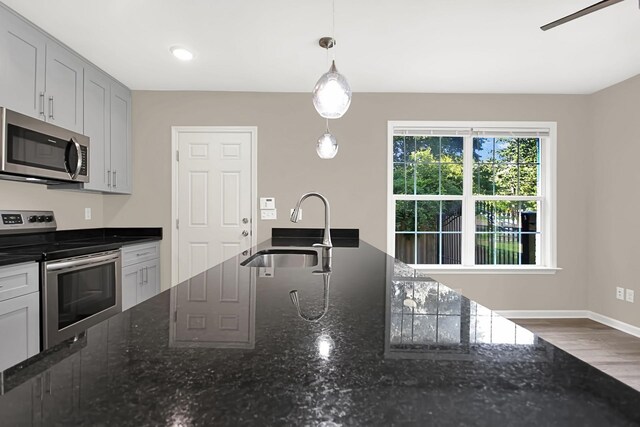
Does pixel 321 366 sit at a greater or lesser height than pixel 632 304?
greater

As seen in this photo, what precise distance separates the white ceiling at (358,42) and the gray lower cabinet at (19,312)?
169 centimetres

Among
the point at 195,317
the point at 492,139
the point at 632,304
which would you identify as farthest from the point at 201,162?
the point at 632,304

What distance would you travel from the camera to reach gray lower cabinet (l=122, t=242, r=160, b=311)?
3.30 meters

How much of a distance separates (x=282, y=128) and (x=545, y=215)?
10.0 ft

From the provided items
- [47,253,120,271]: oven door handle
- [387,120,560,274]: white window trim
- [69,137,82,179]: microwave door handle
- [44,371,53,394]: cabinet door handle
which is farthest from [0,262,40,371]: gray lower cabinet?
[387,120,560,274]: white window trim

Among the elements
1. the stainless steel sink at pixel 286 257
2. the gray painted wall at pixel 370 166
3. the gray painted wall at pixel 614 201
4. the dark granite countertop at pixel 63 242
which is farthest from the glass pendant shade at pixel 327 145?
the gray painted wall at pixel 614 201

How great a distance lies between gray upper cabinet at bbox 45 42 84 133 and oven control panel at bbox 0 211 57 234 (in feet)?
2.39

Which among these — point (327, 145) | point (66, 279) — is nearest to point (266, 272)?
point (66, 279)

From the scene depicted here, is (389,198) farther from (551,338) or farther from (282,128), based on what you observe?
(551,338)

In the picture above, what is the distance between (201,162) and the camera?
13.5 feet

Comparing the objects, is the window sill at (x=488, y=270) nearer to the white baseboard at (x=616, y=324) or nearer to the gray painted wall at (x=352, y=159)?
the gray painted wall at (x=352, y=159)

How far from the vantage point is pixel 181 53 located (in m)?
3.14

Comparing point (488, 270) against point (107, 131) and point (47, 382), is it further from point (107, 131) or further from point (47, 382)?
point (47, 382)

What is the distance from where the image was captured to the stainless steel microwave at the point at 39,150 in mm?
2273
